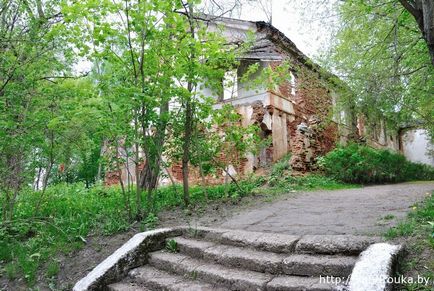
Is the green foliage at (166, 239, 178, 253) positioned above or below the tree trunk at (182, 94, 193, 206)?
below

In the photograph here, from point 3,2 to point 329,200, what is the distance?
703cm

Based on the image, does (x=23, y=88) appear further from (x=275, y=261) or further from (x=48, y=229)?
(x=275, y=261)

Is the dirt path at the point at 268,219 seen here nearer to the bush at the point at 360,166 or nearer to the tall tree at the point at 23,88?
the tall tree at the point at 23,88

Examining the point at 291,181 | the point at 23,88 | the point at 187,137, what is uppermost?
the point at 23,88

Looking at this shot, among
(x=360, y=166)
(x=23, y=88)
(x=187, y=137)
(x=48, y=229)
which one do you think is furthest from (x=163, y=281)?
(x=360, y=166)

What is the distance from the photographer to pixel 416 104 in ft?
36.9

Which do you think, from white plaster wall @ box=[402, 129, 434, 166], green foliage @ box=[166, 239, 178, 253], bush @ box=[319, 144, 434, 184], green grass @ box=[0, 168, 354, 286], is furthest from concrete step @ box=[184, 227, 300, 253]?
white plaster wall @ box=[402, 129, 434, 166]

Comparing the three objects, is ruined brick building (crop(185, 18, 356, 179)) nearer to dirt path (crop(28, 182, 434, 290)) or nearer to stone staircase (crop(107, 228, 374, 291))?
dirt path (crop(28, 182, 434, 290))

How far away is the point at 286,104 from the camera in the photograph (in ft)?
42.6

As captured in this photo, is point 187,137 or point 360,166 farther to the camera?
point 360,166

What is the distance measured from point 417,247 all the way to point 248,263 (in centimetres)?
161

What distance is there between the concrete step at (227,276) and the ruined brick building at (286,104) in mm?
7055

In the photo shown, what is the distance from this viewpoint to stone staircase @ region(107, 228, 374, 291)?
2.99m

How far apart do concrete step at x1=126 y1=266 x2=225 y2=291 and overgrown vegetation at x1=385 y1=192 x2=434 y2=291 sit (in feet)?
5.61
